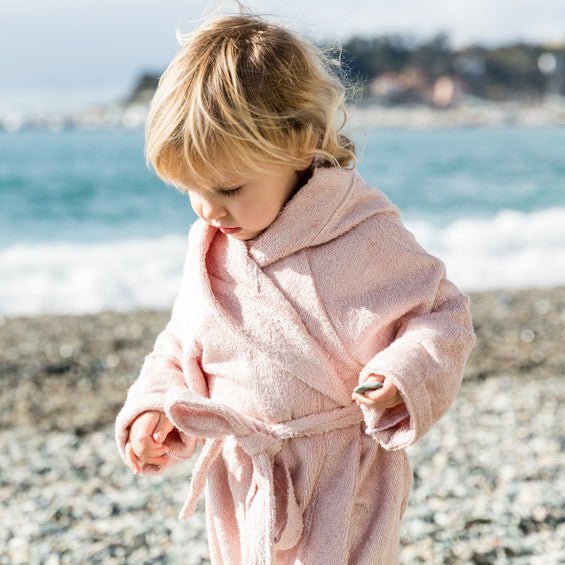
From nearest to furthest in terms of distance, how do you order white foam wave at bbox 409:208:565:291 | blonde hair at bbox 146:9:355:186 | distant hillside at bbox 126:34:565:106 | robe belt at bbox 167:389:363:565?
blonde hair at bbox 146:9:355:186
robe belt at bbox 167:389:363:565
white foam wave at bbox 409:208:565:291
distant hillside at bbox 126:34:565:106

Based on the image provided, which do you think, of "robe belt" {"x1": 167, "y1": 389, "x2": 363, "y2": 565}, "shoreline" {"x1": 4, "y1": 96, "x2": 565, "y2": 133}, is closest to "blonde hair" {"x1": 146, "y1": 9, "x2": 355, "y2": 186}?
"robe belt" {"x1": 167, "y1": 389, "x2": 363, "y2": 565}

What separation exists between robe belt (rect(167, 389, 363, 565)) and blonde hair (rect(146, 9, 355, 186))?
1.76 feet

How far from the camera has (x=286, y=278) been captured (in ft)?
6.52

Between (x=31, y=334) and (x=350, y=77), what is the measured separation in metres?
6.26

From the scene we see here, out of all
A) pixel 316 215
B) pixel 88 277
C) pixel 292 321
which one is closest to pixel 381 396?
pixel 292 321

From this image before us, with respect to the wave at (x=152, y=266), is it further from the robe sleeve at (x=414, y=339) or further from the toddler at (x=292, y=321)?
the robe sleeve at (x=414, y=339)

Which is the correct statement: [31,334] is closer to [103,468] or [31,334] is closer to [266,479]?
[103,468]

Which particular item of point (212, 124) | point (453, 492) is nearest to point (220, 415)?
point (212, 124)

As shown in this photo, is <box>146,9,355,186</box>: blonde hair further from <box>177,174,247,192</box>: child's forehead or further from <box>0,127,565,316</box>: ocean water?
<box>0,127,565,316</box>: ocean water

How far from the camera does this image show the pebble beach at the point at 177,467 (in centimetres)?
367

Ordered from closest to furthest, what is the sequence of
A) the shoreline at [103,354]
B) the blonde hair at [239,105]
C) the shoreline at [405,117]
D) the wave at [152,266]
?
the blonde hair at [239,105]
the shoreline at [103,354]
the wave at [152,266]
the shoreline at [405,117]

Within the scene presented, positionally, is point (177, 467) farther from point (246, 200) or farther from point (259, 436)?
point (246, 200)

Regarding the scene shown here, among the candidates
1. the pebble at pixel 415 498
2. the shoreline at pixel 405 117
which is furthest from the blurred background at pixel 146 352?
the shoreline at pixel 405 117

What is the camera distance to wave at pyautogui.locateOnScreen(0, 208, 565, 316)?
10953mm
